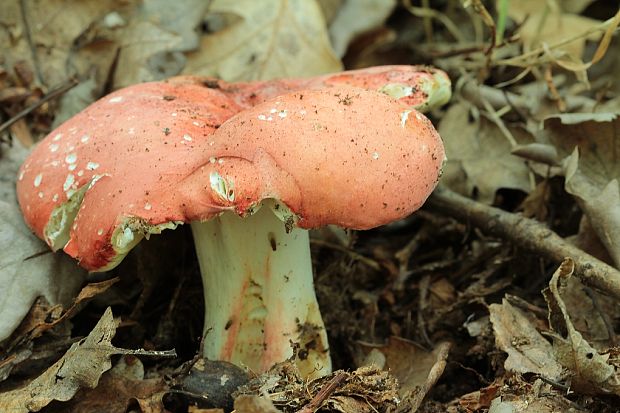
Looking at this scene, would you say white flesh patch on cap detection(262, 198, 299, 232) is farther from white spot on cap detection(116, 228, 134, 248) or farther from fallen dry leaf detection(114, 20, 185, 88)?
fallen dry leaf detection(114, 20, 185, 88)

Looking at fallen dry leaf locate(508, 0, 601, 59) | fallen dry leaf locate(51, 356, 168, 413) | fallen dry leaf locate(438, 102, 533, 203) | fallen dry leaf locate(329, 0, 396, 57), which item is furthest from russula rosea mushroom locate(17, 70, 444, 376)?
fallen dry leaf locate(508, 0, 601, 59)

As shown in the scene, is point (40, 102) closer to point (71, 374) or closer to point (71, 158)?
point (71, 158)

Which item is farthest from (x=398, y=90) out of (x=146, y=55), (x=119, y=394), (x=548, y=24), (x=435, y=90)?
(x=548, y=24)

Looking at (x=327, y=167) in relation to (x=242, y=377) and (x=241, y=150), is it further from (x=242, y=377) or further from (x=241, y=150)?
(x=242, y=377)

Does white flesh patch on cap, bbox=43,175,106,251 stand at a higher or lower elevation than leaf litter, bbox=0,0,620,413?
higher

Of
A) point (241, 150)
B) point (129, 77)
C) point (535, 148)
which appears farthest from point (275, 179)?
point (129, 77)

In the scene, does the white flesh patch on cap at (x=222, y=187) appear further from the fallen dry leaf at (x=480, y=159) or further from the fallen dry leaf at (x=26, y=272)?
the fallen dry leaf at (x=480, y=159)
